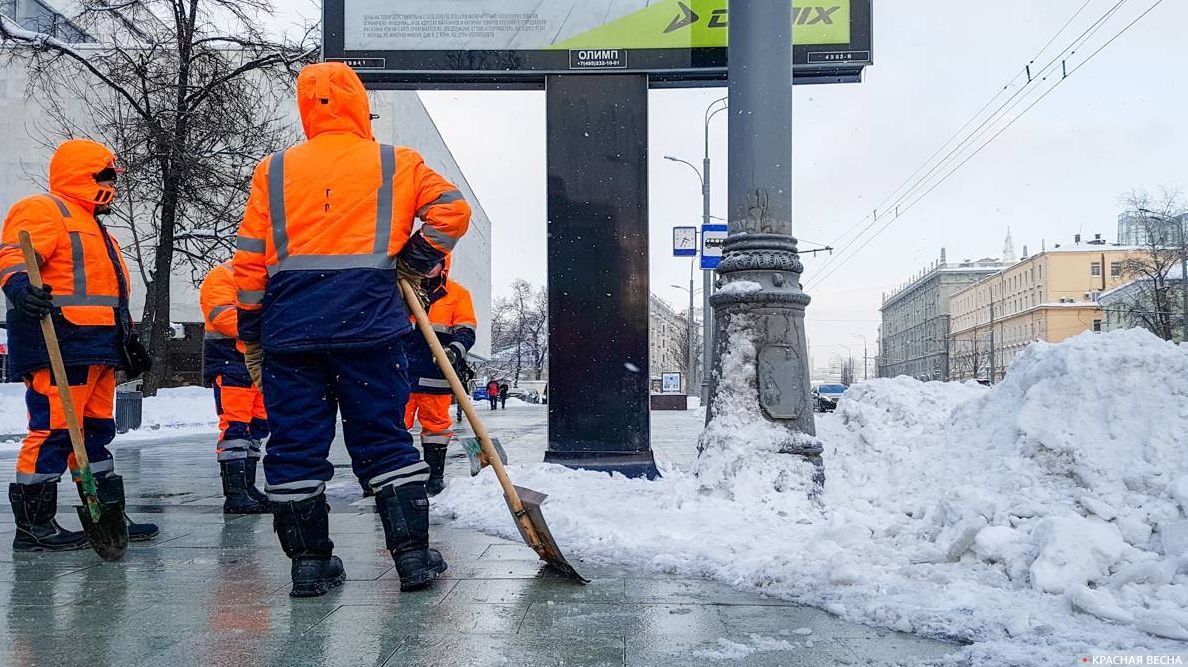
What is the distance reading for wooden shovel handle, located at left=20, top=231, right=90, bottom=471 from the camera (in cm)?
→ 382

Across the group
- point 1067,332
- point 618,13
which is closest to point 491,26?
point 618,13

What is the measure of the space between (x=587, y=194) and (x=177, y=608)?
434 centimetres

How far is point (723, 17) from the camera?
6781 millimetres

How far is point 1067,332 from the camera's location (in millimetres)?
81625

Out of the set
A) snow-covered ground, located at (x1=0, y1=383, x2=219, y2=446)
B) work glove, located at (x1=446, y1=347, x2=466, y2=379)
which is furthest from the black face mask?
snow-covered ground, located at (x1=0, y1=383, x2=219, y2=446)

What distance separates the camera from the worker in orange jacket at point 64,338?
4.03 meters

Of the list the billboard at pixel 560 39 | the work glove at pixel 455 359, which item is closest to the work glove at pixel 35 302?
the work glove at pixel 455 359

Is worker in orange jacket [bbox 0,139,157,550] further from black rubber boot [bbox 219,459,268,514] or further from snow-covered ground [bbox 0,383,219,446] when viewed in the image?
snow-covered ground [bbox 0,383,219,446]

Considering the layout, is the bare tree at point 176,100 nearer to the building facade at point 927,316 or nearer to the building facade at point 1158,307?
the building facade at point 1158,307

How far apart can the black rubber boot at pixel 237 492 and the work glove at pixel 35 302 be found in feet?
5.93

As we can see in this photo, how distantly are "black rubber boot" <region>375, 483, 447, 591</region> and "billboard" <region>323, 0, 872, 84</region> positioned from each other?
14.4 ft

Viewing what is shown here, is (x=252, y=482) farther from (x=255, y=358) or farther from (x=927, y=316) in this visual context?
(x=927, y=316)

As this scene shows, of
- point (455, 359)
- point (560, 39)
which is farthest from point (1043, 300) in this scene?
point (455, 359)

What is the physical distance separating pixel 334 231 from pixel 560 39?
163 inches
